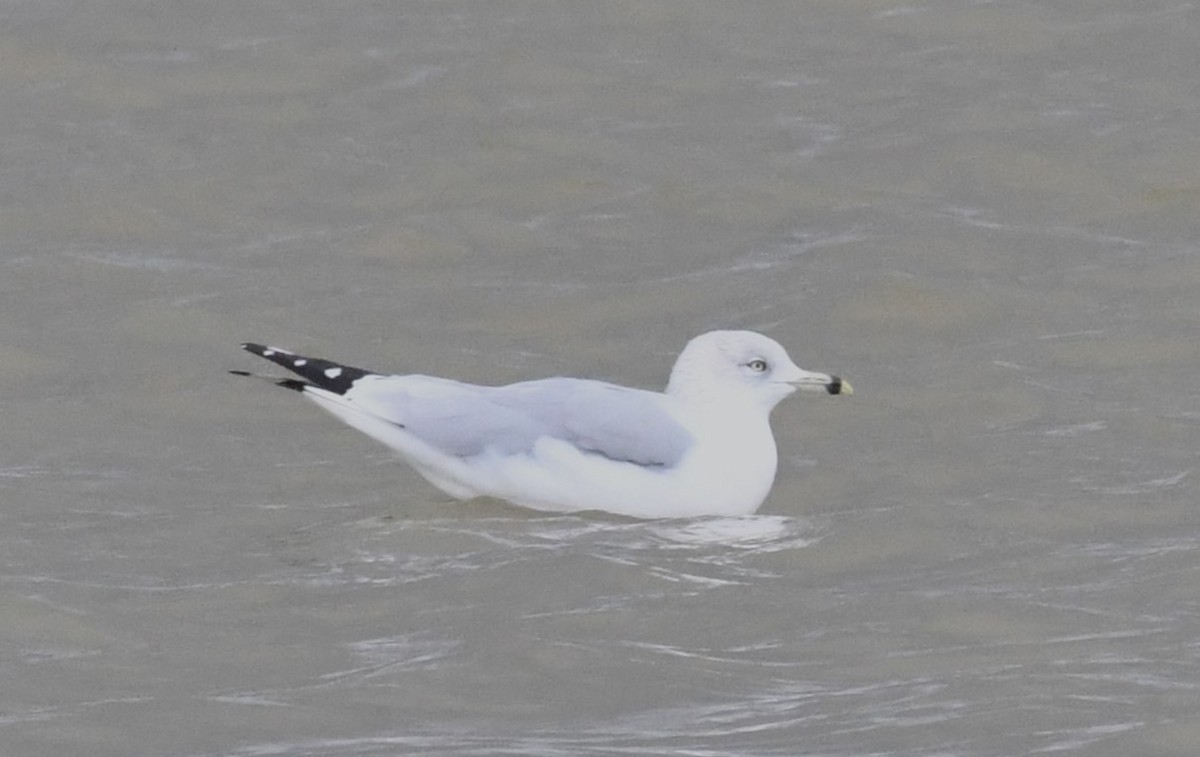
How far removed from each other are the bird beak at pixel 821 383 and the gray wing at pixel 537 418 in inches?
18.4

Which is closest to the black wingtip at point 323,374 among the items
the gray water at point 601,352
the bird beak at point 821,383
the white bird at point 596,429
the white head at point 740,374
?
the white bird at point 596,429

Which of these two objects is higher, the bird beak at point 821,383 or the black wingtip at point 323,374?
the black wingtip at point 323,374

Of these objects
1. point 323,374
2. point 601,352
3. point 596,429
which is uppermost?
point 323,374

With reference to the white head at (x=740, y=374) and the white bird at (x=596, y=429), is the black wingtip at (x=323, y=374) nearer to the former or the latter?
the white bird at (x=596, y=429)

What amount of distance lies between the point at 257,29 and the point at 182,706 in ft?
26.4

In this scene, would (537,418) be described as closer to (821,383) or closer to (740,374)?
(740,374)

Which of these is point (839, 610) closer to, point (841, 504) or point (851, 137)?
point (841, 504)

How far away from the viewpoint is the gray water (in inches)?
236

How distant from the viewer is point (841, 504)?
840cm

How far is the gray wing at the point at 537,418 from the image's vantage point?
809 centimetres

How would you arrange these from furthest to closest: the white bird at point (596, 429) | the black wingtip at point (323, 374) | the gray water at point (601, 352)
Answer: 1. the black wingtip at point (323, 374)
2. the white bird at point (596, 429)
3. the gray water at point (601, 352)

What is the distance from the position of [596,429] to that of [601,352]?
7.61 ft

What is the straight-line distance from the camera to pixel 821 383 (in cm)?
855

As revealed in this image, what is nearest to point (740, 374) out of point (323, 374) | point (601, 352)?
point (323, 374)
